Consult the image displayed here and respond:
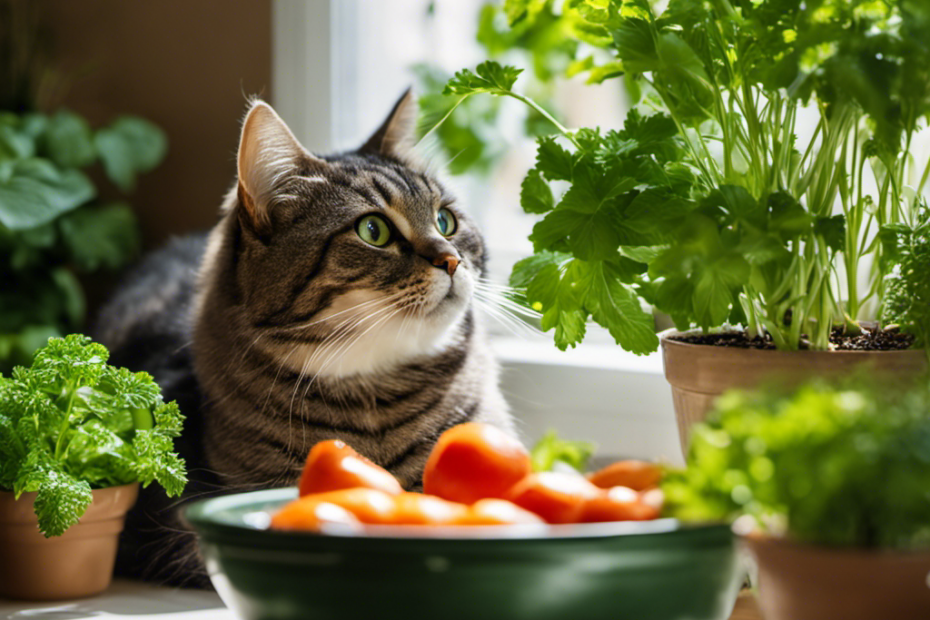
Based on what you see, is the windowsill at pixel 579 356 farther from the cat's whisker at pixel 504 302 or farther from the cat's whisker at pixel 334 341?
A: the cat's whisker at pixel 334 341

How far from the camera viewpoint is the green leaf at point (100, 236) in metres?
1.90

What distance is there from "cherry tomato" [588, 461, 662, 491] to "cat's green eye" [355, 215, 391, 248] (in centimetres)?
48

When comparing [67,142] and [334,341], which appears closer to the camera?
[334,341]

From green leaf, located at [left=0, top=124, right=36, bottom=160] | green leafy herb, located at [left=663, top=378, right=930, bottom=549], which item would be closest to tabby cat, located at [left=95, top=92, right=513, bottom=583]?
green leafy herb, located at [left=663, top=378, right=930, bottom=549]

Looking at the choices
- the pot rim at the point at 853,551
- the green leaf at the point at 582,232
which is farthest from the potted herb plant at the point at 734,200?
the pot rim at the point at 853,551

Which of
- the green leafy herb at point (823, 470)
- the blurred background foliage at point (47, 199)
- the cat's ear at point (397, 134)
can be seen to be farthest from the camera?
the blurred background foliage at point (47, 199)

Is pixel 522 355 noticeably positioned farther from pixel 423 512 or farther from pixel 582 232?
pixel 423 512

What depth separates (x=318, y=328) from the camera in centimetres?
113

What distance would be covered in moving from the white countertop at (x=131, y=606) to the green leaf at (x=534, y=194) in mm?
560

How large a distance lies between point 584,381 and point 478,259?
0.38m

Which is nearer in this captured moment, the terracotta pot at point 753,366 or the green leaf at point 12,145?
the terracotta pot at point 753,366

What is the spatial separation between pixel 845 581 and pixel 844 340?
A: 445 millimetres

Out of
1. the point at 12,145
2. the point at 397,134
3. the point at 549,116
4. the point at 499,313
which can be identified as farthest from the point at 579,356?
the point at 12,145

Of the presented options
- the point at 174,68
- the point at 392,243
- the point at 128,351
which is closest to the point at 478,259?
the point at 392,243
